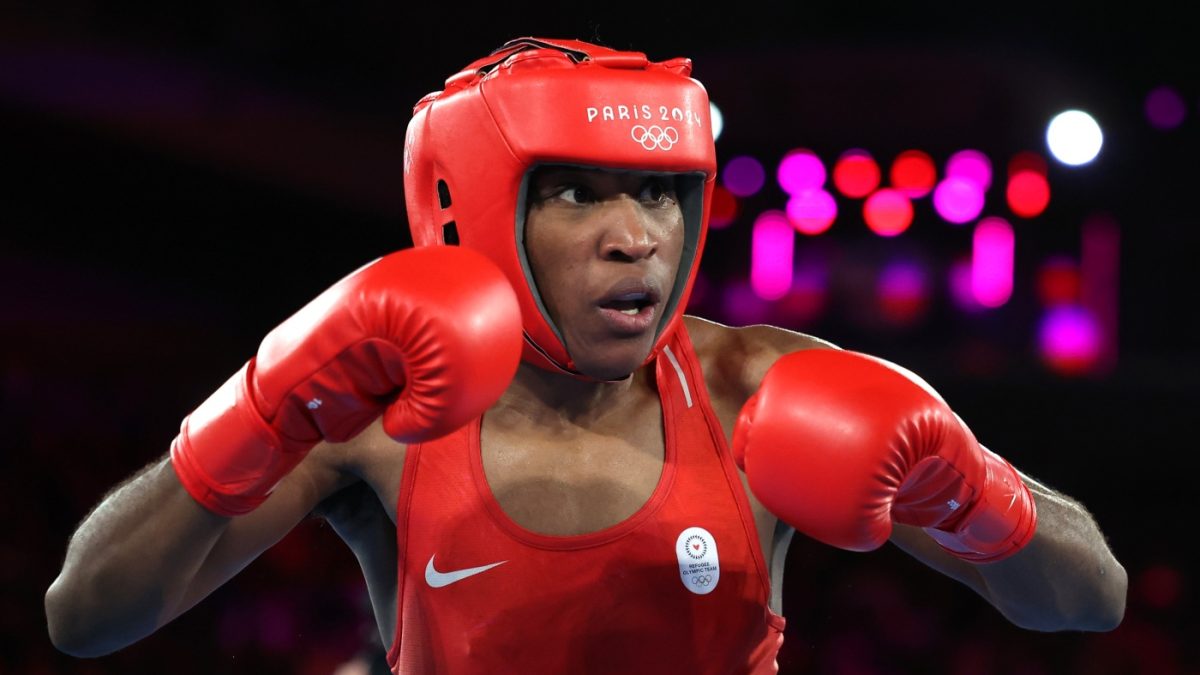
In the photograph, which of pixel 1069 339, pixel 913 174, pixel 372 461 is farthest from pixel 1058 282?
pixel 372 461

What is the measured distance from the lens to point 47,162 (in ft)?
16.2

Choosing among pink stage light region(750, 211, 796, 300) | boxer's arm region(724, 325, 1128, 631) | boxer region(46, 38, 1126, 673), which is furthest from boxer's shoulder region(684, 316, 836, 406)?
pink stage light region(750, 211, 796, 300)

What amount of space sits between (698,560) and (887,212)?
5.69 meters

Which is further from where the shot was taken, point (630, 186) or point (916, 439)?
point (630, 186)

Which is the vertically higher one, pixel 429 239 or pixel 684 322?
pixel 429 239

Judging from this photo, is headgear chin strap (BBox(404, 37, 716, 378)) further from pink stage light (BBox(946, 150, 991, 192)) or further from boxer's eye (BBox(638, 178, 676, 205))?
pink stage light (BBox(946, 150, 991, 192))

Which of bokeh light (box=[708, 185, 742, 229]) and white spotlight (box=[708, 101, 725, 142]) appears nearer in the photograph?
white spotlight (box=[708, 101, 725, 142])

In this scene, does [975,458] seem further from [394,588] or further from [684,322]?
[394,588]

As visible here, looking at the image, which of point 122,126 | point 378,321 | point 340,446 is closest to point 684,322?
point 340,446

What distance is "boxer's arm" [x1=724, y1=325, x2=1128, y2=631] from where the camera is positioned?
203 cm

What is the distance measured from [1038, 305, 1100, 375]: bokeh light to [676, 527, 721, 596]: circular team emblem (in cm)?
528

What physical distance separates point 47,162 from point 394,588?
3.45m

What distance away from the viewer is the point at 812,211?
7488mm

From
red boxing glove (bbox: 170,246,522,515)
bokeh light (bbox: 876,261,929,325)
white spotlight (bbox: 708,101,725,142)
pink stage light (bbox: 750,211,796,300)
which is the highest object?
red boxing glove (bbox: 170,246,522,515)
